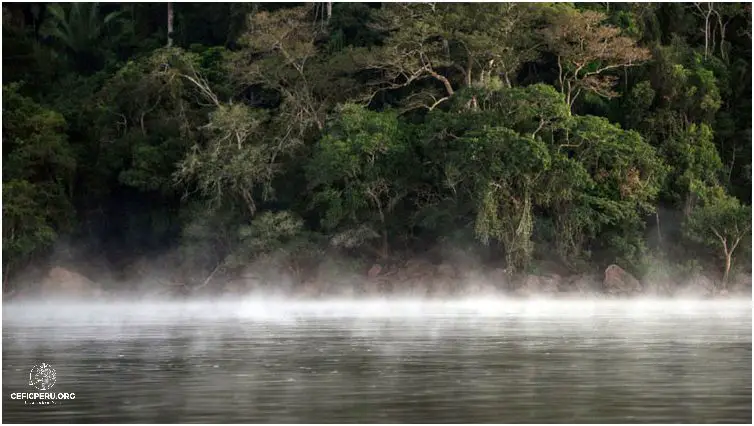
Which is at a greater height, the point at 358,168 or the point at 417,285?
the point at 358,168

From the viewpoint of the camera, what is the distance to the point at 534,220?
37.2 meters

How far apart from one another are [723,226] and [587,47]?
5.92 metres

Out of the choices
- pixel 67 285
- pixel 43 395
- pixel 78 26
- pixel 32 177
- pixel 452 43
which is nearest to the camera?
pixel 43 395

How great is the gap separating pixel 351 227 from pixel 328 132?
8.80 feet

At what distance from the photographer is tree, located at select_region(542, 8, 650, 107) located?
1496 inches

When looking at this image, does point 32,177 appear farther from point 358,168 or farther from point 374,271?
point 374,271

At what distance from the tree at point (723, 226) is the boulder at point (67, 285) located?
16.0 metres

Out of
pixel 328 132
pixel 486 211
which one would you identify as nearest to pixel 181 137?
pixel 328 132

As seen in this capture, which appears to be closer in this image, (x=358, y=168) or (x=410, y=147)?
(x=358, y=168)

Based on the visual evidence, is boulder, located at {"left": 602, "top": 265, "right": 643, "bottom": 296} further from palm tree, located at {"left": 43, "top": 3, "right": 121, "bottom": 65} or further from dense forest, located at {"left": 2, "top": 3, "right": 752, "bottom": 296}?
palm tree, located at {"left": 43, "top": 3, "right": 121, "bottom": 65}

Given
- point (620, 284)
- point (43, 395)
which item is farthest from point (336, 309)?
point (43, 395)

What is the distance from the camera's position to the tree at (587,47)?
125 feet

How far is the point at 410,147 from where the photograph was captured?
124 feet

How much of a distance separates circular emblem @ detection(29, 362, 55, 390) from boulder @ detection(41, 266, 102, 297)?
24.1 m
